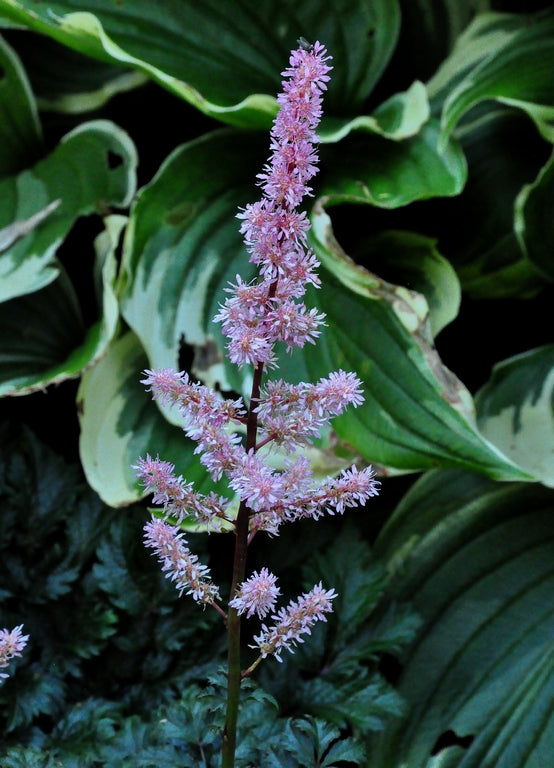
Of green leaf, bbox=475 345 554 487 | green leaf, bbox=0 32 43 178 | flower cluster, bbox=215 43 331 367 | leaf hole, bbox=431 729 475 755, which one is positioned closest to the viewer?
flower cluster, bbox=215 43 331 367

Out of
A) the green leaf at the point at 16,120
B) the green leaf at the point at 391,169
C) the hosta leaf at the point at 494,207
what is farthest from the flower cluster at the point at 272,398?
the green leaf at the point at 16,120

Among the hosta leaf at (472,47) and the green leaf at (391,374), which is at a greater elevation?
the hosta leaf at (472,47)

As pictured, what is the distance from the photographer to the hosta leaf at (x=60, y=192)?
1.27 metres

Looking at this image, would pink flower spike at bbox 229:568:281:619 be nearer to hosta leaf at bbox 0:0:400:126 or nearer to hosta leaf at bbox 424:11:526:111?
hosta leaf at bbox 0:0:400:126

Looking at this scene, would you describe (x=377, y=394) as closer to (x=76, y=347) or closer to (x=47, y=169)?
(x=76, y=347)

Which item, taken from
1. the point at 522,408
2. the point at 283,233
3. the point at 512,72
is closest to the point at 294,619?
the point at 283,233

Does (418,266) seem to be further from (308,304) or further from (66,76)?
(66,76)

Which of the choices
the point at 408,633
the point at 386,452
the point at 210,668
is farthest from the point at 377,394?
the point at 210,668

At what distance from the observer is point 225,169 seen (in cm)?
139

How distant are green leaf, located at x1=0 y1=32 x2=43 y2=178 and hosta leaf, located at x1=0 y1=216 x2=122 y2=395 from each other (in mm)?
245

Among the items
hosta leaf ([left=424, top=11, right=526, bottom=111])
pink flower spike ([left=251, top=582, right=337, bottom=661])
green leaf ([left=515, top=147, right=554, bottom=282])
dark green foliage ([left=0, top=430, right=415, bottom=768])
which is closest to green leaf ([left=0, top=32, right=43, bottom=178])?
dark green foliage ([left=0, top=430, right=415, bottom=768])

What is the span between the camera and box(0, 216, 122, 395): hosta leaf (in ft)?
3.92

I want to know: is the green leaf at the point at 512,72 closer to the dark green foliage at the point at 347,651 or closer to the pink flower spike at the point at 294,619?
the dark green foliage at the point at 347,651

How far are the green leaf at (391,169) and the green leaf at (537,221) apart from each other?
0.11 metres
